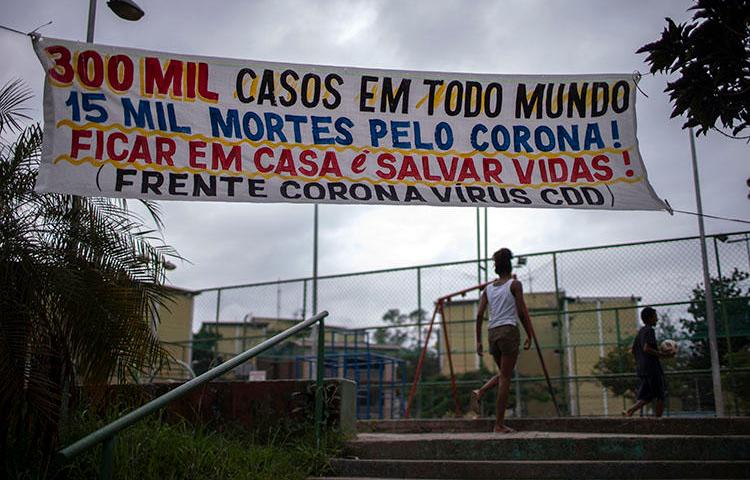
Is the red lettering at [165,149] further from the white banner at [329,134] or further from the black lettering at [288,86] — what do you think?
the black lettering at [288,86]

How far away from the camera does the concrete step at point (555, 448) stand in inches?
252

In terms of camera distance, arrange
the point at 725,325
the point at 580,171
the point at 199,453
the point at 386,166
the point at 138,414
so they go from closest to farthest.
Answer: the point at 138,414
the point at 199,453
the point at 386,166
the point at 580,171
the point at 725,325

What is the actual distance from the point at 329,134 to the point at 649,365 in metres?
5.37

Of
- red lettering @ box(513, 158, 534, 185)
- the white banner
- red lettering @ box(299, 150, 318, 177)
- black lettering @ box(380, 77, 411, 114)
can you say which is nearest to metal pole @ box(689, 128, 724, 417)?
the white banner

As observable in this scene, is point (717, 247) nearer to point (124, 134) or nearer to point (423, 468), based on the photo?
point (423, 468)

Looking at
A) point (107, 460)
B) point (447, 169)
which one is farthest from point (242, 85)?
point (107, 460)

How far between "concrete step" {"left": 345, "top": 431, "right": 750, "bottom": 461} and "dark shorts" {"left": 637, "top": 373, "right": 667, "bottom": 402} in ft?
11.2

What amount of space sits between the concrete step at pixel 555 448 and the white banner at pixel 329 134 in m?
2.00

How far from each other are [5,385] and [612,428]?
5243mm

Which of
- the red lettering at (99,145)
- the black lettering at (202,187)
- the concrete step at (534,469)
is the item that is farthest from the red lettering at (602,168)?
the red lettering at (99,145)

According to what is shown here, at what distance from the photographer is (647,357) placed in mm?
10016

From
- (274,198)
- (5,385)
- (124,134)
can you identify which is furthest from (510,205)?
(5,385)

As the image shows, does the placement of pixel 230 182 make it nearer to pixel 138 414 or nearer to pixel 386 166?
pixel 386 166

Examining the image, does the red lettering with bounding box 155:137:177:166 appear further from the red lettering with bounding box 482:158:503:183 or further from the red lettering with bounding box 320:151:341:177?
the red lettering with bounding box 482:158:503:183
